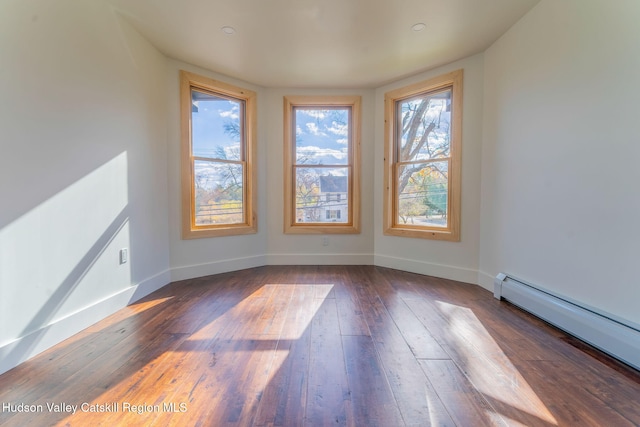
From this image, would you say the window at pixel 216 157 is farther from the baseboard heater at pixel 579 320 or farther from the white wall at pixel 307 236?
the baseboard heater at pixel 579 320

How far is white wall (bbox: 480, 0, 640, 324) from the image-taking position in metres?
1.57

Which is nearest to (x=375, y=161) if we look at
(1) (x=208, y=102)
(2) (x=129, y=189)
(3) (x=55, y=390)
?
(1) (x=208, y=102)

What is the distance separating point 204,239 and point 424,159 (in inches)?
112

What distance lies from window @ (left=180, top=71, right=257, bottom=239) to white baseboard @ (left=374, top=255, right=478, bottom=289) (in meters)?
1.84

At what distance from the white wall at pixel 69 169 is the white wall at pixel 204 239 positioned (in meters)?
0.31

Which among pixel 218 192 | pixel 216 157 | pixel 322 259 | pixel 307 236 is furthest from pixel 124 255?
pixel 322 259

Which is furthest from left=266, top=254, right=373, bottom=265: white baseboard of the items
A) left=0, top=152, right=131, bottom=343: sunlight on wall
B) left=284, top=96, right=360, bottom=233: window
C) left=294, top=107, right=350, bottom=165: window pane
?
left=0, top=152, right=131, bottom=343: sunlight on wall

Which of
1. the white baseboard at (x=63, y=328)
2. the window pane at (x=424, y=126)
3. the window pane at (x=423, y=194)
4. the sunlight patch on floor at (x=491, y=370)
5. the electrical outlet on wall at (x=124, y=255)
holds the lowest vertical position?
the sunlight patch on floor at (x=491, y=370)

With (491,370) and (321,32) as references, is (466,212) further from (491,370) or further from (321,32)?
(321,32)

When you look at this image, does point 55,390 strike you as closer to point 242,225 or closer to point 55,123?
point 55,123

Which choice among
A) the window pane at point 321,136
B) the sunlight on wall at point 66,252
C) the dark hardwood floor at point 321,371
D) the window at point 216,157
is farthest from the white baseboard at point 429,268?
the sunlight on wall at point 66,252

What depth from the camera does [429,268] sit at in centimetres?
328

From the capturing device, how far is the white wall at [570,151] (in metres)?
1.57

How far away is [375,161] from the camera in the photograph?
374cm
